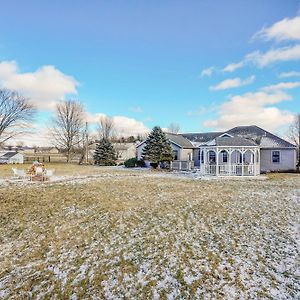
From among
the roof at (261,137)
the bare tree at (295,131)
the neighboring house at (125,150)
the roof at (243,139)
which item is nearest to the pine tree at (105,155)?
the roof at (243,139)

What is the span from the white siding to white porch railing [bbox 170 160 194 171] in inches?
282

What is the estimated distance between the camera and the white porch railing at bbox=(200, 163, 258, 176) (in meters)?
19.7

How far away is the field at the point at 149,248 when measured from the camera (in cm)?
396

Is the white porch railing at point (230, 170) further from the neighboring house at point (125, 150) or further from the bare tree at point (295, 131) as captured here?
the neighboring house at point (125, 150)

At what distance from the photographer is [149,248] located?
548 cm

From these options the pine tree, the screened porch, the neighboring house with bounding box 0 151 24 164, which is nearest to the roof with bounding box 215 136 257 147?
the screened porch

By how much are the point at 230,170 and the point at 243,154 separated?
3.06 metres

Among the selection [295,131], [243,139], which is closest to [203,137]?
[243,139]

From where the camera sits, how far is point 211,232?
21.2 feet

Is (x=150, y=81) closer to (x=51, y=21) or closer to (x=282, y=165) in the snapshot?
(x=51, y=21)

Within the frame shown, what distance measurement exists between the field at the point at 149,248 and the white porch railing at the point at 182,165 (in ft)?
51.1

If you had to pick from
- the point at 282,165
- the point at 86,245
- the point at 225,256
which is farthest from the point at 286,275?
the point at 282,165

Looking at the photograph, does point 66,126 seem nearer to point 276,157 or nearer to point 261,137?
point 261,137

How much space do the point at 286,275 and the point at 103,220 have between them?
5067 mm
